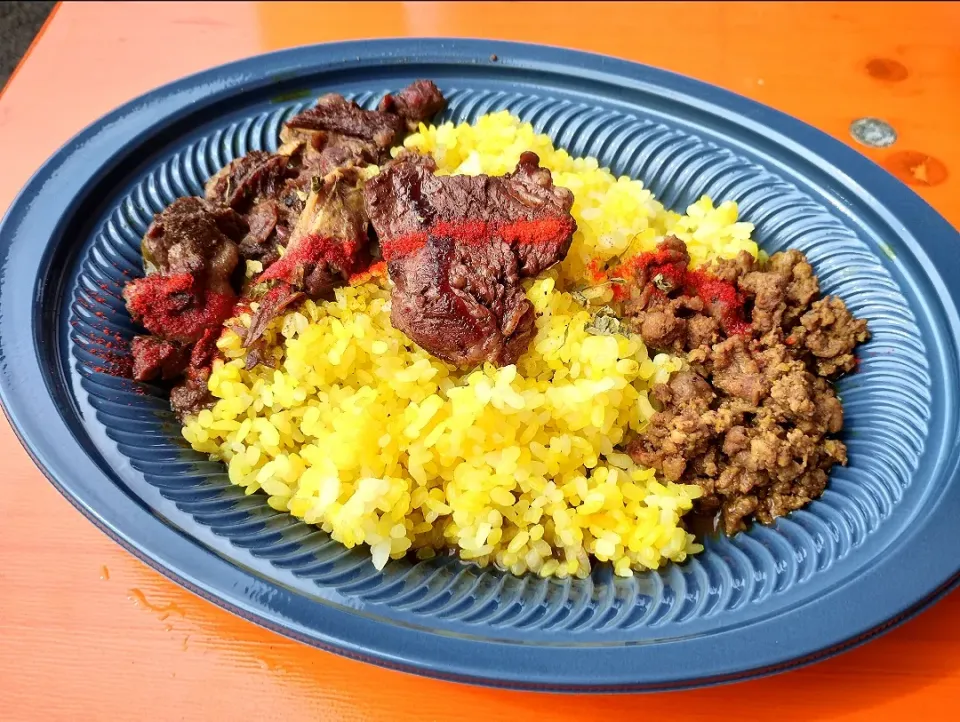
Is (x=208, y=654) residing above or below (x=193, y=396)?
below

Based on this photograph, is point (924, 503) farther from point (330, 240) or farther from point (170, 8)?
point (170, 8)

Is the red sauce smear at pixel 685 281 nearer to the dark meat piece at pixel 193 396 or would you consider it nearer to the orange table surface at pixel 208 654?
the orange table surface at pixel 208 654

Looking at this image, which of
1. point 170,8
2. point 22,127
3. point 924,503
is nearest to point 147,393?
point 22,127

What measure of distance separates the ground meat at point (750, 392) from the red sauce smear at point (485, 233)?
0.32 metres

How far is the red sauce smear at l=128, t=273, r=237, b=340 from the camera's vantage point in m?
1.99

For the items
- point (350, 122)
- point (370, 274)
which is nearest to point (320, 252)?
point (370, 274)

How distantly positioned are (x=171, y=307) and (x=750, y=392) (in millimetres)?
1679

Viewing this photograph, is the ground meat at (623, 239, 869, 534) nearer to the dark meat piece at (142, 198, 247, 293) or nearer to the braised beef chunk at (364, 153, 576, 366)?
the braised beef chunk at (364, 153, 576, 366)

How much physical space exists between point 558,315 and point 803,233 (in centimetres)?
91

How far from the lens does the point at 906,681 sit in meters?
1.58

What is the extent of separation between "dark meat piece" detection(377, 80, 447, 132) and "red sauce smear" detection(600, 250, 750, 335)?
3.01 feet

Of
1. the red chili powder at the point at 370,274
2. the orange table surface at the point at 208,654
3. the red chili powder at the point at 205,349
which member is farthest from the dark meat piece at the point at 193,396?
the red chili powder at the point at 370,274

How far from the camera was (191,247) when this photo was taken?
203 cm

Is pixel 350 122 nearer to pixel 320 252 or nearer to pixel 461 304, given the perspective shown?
pixel 320 252
